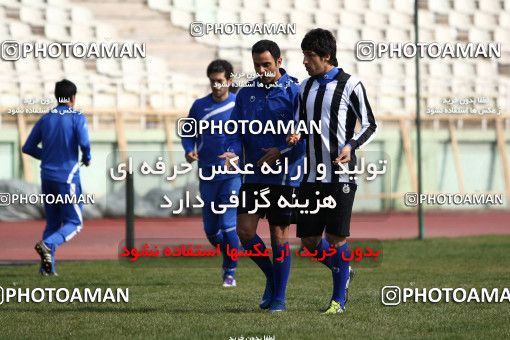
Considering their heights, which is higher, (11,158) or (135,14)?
(135,14)

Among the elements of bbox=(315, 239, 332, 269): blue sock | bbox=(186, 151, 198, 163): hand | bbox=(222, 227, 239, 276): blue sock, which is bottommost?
bbox=(222, 227, 239, 276): blue sock

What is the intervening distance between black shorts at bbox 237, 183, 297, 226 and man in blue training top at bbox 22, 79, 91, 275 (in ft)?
12.0

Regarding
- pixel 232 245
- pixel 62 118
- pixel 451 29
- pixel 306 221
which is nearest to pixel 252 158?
pixel 306 221

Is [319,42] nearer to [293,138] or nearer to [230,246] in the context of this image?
[293,138]

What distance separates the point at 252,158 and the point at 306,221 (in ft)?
2.04

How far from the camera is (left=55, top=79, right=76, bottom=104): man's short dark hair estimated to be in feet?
40.2

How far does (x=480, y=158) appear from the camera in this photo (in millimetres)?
27094

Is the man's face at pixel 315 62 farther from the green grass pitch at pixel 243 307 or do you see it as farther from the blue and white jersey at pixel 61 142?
the blue and white jersey at pixel 61 142

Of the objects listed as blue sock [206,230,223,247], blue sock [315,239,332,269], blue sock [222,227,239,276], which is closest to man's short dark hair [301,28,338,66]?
blue sock [315,239,332,269]

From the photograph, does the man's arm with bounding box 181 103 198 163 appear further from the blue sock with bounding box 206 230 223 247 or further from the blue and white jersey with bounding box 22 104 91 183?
the blue and white jersey with bounding box 22 104 91 183

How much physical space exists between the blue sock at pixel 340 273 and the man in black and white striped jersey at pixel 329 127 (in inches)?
2.9

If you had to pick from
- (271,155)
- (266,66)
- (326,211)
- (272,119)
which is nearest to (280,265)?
(326,211)

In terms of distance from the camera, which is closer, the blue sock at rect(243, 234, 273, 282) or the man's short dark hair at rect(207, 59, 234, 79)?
the blue sock at rect(243, 234, 273, 282)

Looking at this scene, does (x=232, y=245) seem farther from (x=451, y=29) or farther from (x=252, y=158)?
(x=451, y=29)
